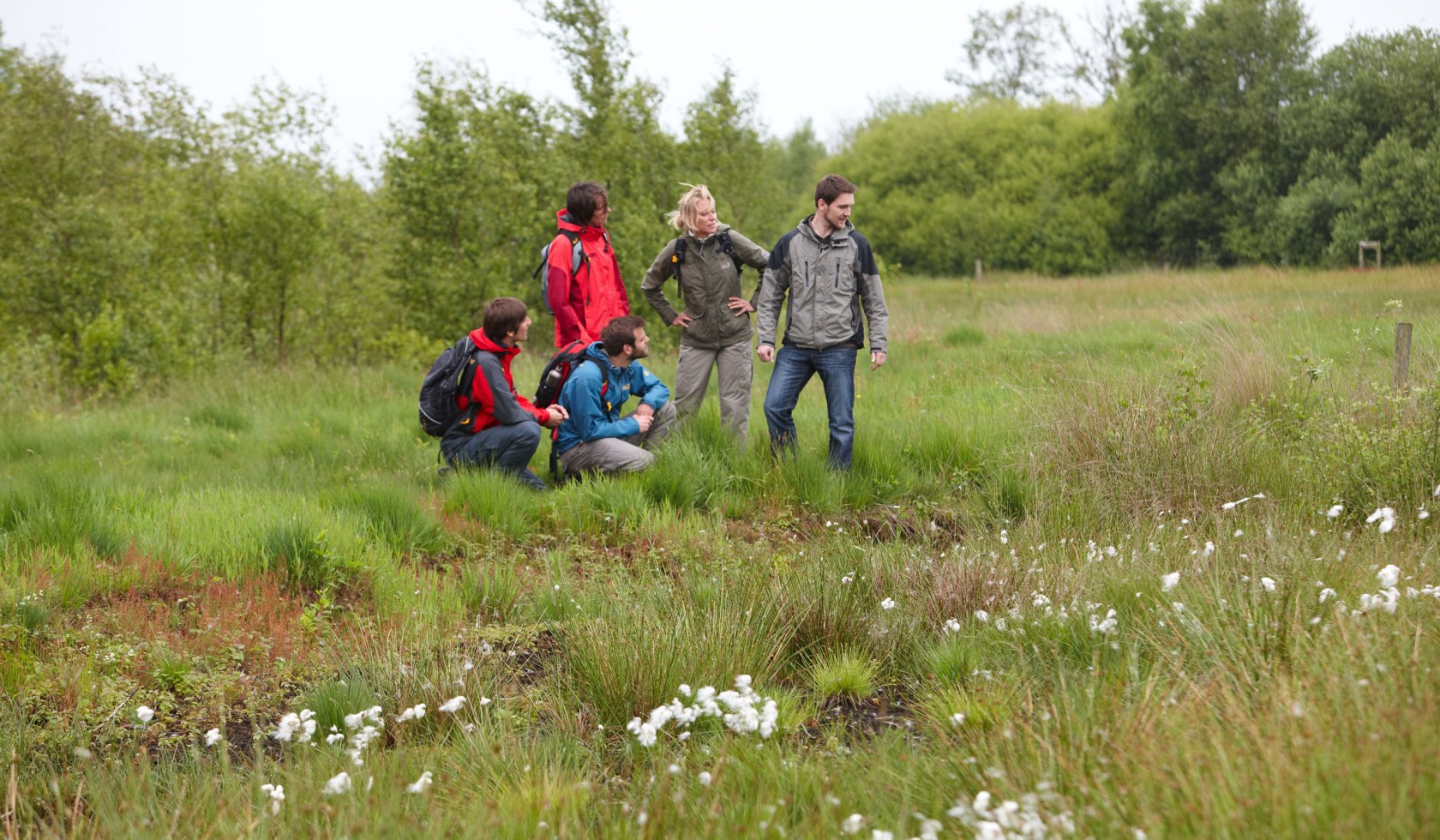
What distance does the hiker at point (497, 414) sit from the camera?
761 centimetres

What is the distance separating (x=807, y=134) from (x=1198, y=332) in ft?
241

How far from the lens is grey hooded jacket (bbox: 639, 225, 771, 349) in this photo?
805 centimetres

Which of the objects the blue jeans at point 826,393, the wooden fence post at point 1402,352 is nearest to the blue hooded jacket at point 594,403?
the blue jeans at point 826,393

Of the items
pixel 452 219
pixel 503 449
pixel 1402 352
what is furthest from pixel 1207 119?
pixel 503 449

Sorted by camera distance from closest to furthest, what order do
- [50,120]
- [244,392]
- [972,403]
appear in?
1. [972,403]
2. [244,392]
3. [50,120]

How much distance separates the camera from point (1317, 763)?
7.69ft

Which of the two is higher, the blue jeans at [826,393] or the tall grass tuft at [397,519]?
the blue jeans at [826,393]

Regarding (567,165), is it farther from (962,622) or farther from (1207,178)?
(1207,178)

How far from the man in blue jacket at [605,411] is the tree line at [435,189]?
8.63 metres

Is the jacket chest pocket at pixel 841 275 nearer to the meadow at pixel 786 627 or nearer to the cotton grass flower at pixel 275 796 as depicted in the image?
the meadow at pixel 786 627

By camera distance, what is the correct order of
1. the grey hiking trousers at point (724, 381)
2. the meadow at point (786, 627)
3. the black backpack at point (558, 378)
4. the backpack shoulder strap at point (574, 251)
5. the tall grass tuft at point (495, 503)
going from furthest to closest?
the grey hiking trousers at point (724, 381), the backpack shoulder strap at point (574, 251), the black backpack at point (558, 378), the tall grass tuft at point (495, 503), the meadow at point (786, 627)

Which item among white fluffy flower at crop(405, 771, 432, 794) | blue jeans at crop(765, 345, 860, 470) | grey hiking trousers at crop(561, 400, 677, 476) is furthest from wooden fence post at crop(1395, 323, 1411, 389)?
white fluffy flower at crop(405, 771, 432, 794)

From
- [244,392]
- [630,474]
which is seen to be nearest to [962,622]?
[630,474]

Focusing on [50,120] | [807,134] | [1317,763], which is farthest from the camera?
[807,134]
